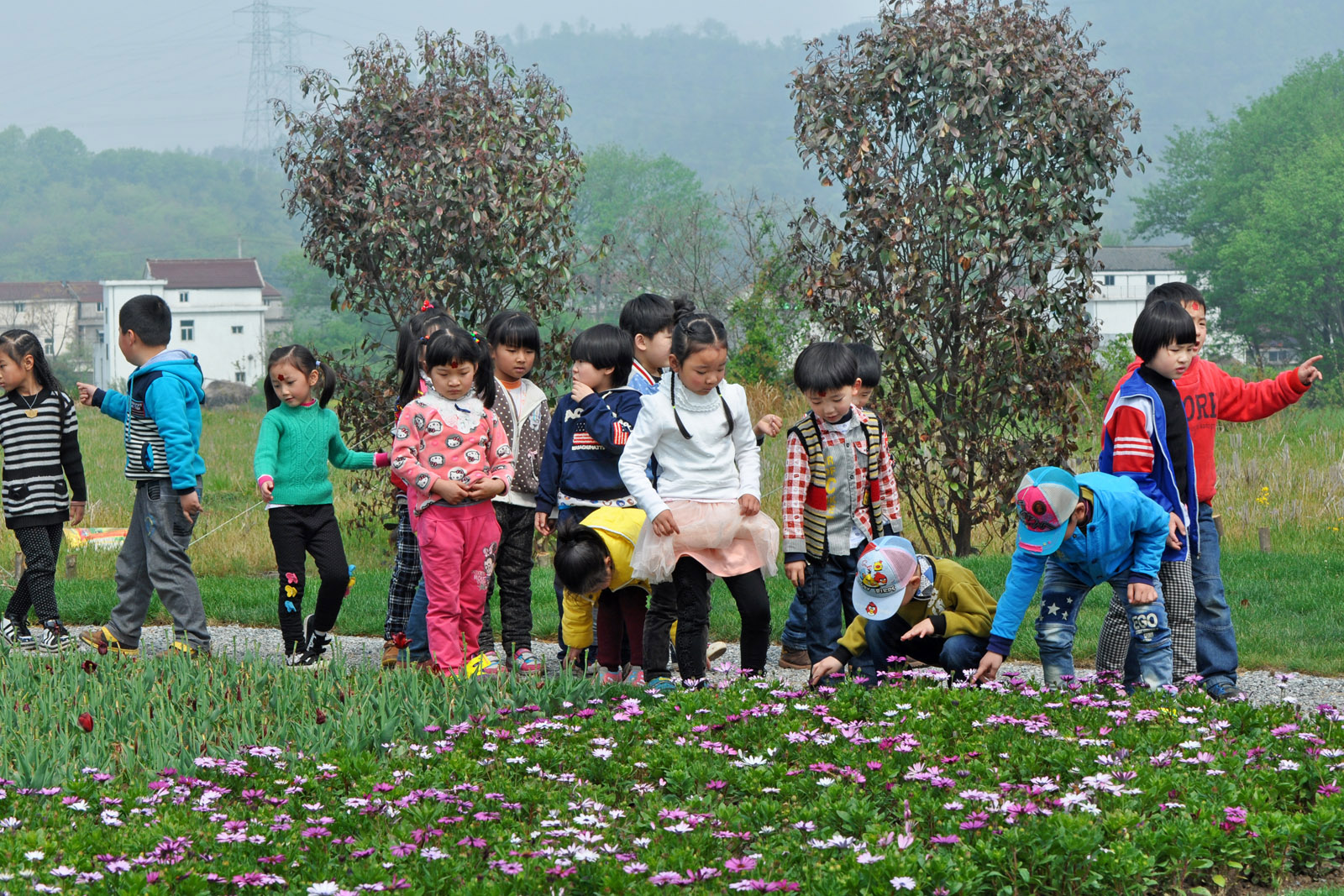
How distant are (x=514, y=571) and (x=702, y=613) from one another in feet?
4.48

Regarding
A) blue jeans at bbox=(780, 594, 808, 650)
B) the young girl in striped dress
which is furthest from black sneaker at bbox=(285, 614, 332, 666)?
blue jeans at bbox=(780, 594, 808, 650)

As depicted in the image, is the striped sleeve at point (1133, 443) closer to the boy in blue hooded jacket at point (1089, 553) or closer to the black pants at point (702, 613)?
the boy in blue hooded jacket at point (1089, 553)

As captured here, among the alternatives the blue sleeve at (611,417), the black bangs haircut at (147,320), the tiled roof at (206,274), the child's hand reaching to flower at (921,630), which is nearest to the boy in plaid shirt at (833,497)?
the child's hand reaching to flower at (921,630)

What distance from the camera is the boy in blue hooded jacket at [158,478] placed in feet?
21.6

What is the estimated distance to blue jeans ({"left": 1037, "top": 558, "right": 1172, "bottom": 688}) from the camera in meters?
5.11

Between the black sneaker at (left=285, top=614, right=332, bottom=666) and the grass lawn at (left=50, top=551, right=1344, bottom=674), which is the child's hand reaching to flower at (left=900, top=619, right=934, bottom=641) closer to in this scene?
the grass lawn at (left=50, top=551, right=1344, bottom=674)

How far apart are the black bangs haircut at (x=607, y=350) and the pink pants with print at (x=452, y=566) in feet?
2.93

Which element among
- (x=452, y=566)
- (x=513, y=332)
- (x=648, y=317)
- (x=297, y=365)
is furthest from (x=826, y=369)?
(x=297, y=365)

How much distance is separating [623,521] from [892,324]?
14.3ft

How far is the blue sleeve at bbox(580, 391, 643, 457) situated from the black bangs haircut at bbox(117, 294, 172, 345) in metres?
2.54

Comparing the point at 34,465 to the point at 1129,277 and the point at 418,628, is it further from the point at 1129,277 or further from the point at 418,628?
the point at 1129,277

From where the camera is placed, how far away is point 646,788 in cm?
416

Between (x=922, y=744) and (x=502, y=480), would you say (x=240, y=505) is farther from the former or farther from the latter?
(x=922, y=744)

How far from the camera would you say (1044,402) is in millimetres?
9336
